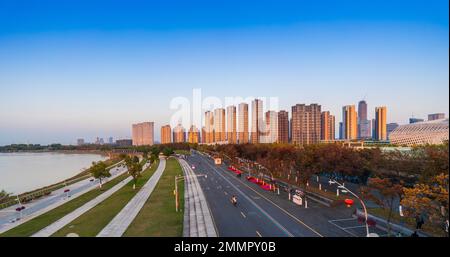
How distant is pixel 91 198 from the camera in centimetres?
4262

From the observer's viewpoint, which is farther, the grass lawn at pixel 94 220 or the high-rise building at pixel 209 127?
the high-rise building at pixel 209 127

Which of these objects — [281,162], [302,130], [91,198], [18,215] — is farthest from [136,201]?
[302,130]

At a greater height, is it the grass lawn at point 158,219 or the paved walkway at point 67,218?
the grass lawn at point 158,219

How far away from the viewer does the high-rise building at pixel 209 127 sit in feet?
515

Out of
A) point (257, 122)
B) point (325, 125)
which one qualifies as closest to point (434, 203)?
point (325, 125)

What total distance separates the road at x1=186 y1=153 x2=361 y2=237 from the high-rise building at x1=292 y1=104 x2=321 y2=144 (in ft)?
254

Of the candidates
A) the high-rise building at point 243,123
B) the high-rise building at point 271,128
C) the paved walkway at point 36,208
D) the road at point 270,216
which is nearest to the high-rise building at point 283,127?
the high-rise building at point 271,128

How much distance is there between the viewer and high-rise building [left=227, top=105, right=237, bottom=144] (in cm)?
13675

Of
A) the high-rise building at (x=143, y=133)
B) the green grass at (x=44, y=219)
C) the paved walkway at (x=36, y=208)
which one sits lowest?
the paved walkway at (x=36, y=208)

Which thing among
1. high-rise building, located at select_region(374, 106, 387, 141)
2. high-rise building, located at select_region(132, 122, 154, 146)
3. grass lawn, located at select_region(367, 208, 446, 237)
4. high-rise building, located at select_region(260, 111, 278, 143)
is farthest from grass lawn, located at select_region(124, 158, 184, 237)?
high-rise building, located at select_region(132, 122, 154, 146)

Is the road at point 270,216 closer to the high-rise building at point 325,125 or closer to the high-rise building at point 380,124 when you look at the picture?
the high-rise building at point 325,125

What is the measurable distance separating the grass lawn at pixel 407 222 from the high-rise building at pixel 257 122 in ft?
314

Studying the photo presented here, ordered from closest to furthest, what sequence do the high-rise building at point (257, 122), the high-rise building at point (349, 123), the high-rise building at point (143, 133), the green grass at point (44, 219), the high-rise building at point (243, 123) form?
the green grass at point (44, 219)
the high-rise building at point (257, 122)
the high-rise building at point (243, 123)
the high-rise building at point (349, 123)
the high-rise building at point (143, 133)
